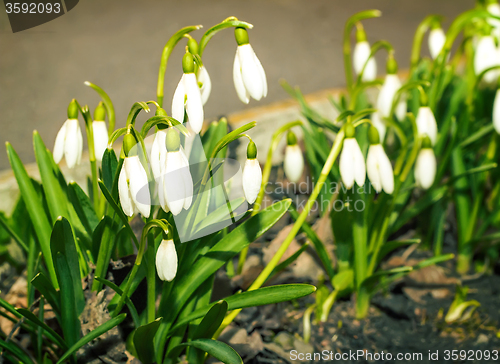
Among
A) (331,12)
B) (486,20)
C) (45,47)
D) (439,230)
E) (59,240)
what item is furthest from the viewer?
(331,12)

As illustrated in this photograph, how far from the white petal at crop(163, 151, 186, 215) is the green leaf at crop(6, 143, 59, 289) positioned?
0.40m

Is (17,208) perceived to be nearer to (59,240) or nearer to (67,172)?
(67,172)

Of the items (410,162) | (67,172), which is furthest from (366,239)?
(67,172)

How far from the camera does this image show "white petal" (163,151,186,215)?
2.00 feet

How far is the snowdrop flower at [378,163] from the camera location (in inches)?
35.1

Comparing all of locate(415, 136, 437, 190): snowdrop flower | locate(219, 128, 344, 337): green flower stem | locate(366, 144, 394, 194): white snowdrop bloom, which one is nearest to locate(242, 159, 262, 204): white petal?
locate(219, 128, 344, 337): green flower stem

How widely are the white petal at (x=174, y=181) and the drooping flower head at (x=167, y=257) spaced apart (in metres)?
0.05

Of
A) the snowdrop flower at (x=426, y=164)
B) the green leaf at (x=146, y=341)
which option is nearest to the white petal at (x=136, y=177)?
the green leaf at (x=146, y=341)

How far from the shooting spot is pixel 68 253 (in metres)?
0.75

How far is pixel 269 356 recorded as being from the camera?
0.99 m

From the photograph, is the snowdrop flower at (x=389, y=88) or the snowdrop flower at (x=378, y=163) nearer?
the snowdrop flower at (x=378, y=163)

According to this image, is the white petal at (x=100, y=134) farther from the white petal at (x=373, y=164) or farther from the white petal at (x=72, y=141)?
the white petal at (x=373, y=164)

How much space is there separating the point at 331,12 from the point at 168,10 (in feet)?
2.64

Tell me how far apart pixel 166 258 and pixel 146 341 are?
21 cm
